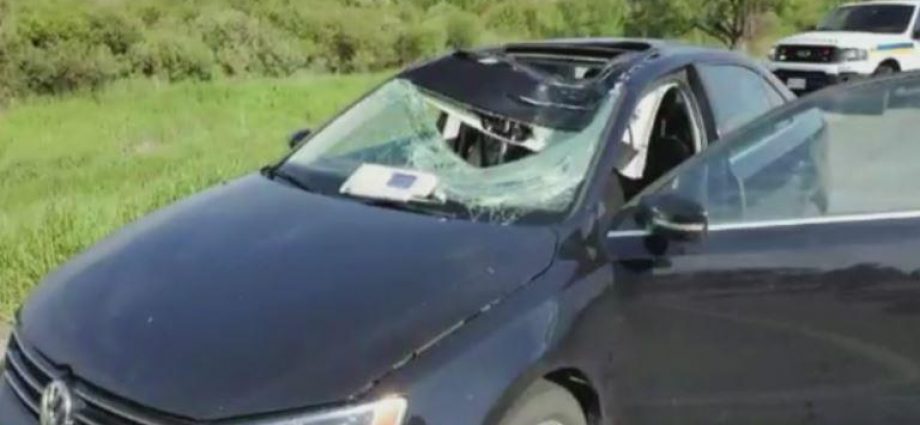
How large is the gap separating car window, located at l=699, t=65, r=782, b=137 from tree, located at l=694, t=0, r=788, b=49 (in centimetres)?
2292

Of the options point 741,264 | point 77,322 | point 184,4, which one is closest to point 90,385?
point 77,322

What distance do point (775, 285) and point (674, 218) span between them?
0.43 m

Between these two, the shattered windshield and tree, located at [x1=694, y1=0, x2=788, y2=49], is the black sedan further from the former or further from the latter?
tree, located at [x1=694, y1=0, x2=788, y2=49]

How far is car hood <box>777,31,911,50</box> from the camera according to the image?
58.5 ft

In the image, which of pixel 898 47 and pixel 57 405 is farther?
pixel 898 47

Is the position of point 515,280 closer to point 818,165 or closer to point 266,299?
point 266,299

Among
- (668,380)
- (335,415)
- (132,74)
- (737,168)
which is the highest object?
(737,168)

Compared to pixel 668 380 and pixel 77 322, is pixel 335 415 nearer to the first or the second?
pixel 77 322

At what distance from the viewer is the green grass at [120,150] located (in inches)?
232

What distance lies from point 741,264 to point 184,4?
2522cm

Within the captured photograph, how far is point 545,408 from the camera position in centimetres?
300

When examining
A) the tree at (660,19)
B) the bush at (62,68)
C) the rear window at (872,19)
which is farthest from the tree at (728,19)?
the bush at (62,68)

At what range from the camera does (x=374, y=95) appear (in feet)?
14.8

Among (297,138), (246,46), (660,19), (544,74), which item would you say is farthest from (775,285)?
(660,19)
